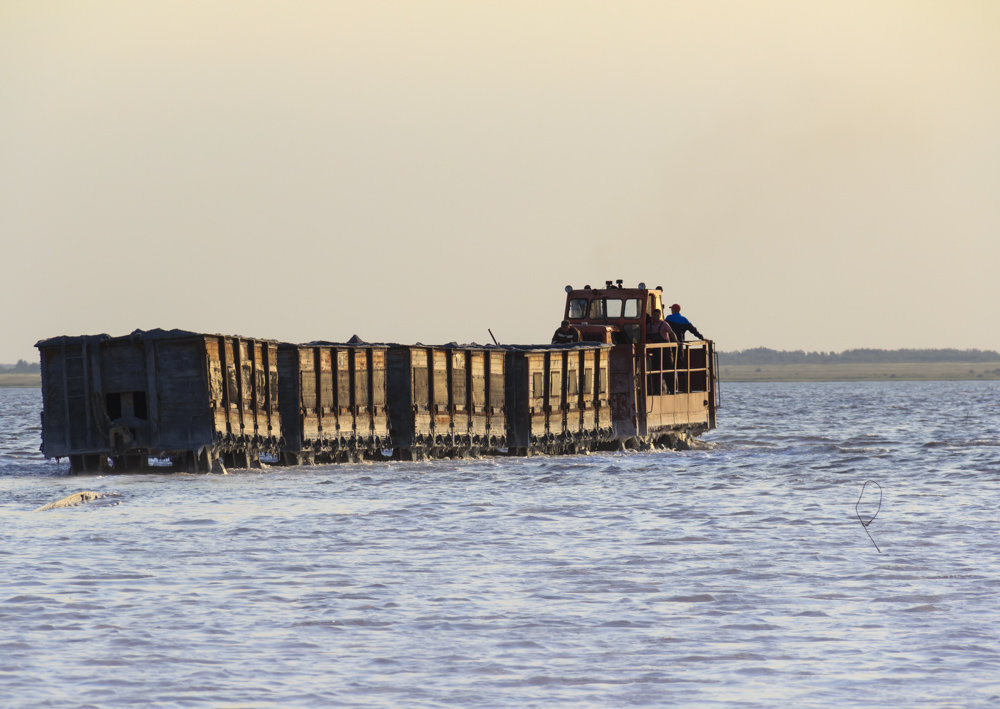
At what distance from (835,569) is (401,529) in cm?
595

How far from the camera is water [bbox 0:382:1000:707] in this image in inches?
343

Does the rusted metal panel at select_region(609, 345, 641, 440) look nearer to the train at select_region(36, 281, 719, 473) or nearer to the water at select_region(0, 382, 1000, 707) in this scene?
the train at select_region(36, 281, 719, 473)

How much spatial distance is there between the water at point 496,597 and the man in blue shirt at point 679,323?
14.6 meters

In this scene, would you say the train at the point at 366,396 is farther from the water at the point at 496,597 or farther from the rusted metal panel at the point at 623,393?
the water at the point at 496,597

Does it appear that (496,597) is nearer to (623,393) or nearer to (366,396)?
(366,396)

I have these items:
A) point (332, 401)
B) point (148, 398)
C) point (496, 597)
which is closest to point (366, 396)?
point (332, 401)

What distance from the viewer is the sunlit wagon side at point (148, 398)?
2489cm

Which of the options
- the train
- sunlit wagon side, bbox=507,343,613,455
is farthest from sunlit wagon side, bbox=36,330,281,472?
sunlit wagon side, bbox=507,343,613,455

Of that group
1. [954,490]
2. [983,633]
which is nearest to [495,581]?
[983,633]

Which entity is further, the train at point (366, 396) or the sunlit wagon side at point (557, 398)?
the sunlit wagon side at point (557, 398)

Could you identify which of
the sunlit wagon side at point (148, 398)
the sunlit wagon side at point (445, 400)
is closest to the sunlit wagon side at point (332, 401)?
the sunlit wagon side at point (445, 400)

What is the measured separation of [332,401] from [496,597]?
56.1ft

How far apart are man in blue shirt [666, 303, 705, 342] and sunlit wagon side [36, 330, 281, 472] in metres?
15.0

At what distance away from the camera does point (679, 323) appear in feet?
124
